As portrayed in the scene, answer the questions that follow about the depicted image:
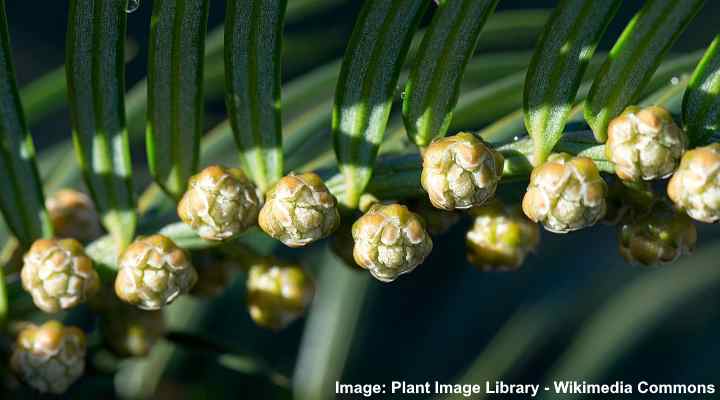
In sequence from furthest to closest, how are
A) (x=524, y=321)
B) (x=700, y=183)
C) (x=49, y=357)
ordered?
1. (x=524, y=321)
2. (x=49, y=357)
3. (x=700, y=183)

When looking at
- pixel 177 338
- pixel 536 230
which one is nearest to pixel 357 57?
pixel 536 230

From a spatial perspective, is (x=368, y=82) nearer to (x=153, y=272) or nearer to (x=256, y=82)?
(x=256, y=82)

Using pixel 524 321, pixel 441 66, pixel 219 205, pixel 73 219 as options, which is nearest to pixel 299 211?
pixel 219 205

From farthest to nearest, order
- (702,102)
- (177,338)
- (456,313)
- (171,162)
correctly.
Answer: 1. (456,313)
2. (177,338)
3. (171,162)
4. (702,102)

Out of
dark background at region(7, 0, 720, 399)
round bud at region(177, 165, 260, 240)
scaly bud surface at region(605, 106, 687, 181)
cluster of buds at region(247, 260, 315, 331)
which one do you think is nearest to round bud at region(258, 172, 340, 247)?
round bud at region(177, 165, 260, 240)

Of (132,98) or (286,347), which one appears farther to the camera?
(286,347)

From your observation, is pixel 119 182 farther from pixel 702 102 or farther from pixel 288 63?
pixel 288 63

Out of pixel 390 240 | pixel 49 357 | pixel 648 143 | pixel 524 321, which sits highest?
pixel 648 143
